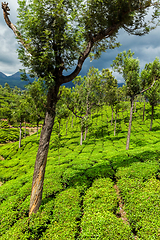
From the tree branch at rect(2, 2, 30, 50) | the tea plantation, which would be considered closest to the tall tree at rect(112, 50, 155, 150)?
the tea plantation

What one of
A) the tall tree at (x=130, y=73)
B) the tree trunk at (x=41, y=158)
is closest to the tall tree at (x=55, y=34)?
the tree trunk at (x=41, y=158)

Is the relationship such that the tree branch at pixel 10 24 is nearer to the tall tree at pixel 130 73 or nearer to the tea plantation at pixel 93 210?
the tea plantation at pixel 93 210

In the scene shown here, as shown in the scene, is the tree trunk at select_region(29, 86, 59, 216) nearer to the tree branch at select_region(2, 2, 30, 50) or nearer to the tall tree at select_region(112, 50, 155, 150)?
the tree branch at select_region(2, 2, 30, 50)

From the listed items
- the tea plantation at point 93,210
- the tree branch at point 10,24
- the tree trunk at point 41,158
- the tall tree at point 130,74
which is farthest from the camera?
the tall tree at point 130,74

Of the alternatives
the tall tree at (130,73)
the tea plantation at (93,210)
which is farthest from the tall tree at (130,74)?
the tea plantation at (93,210)

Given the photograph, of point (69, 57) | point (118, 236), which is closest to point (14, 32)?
point (69, 57)

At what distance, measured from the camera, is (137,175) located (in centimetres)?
984

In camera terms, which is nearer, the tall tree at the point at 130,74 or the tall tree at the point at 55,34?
the tall tree at the point at 55,34

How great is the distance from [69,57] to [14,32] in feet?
11.6

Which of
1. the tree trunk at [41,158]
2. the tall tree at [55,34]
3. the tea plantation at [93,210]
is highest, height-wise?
the tall tree at [55,34]

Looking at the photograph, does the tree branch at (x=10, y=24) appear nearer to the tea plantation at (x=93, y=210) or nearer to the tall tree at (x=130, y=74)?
the tea plantation at (x=93, y=210)

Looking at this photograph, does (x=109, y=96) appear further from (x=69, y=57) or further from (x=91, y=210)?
(x=91, y=210)

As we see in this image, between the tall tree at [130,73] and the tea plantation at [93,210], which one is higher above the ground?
the tall tree at [130,73]

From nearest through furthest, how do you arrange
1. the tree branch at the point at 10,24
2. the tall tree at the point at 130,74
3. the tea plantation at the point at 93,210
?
the tea plantation at the point at 93,210 < the tree branch at the point at 10,24 < the tall tree at the point at 130,74
